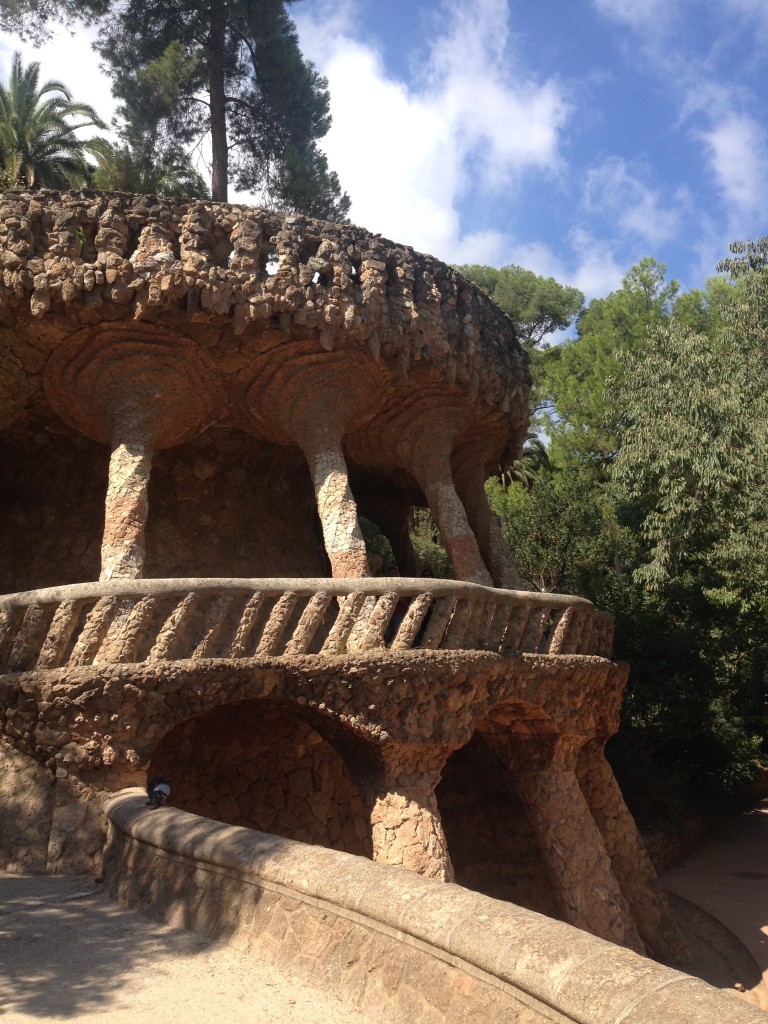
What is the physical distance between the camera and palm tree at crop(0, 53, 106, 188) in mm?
16719

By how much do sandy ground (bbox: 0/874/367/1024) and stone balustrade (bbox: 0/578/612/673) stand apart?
5.75ft

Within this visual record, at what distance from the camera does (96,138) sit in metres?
16.2

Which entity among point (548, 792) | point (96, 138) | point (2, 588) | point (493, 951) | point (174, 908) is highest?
point (96, 138)

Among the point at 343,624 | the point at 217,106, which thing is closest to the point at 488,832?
the point at 343,624

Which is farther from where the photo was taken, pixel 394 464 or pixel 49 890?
pixel 394 464

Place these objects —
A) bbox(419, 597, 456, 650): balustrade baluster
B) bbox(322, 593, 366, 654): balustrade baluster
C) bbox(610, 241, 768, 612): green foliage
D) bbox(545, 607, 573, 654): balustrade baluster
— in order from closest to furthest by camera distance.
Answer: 1. bbox(322, 593, 366, 654): balustrade baluster
2. bbox(419, 597, 456, 650): balustrade baluster
3. bbox(545, 607, 573, 654): balustrade baluster
4. bbox(610, 241, 768, 612): green foliage

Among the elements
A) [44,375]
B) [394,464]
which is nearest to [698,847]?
[394,464]

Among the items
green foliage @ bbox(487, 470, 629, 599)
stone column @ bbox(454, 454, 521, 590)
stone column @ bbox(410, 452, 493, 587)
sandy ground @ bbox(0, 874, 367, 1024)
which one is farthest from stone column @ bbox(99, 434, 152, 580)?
green foliage @ bbox(487, 470, 629, 599)

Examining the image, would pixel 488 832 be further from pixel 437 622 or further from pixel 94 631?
pixel 94 631

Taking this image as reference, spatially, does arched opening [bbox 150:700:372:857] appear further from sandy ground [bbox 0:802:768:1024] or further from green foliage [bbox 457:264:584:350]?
green foliage [bbox 457:264:584:350]

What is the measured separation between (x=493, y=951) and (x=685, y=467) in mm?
9689

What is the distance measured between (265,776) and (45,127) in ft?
48.7

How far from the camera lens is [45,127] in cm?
1706

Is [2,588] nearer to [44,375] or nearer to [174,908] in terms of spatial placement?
[44,375]
